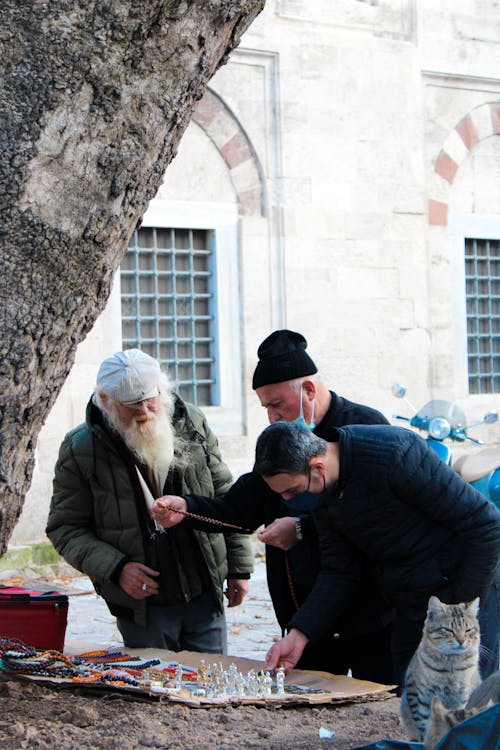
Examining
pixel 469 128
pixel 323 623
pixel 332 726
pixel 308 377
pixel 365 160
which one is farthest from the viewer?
pixel 469 128

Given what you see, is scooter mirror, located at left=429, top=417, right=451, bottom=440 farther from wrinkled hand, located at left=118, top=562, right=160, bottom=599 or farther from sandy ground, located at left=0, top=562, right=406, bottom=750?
sandy ground, located at left=0, top=562, right=406, bottom=750

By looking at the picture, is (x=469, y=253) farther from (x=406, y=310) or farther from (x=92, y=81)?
(x=92, y=81)

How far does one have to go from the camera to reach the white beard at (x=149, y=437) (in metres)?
4.58

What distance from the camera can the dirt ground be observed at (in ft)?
11.7

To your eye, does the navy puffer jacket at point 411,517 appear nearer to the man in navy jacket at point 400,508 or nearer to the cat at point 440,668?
the man in navy jacket at point 400,508

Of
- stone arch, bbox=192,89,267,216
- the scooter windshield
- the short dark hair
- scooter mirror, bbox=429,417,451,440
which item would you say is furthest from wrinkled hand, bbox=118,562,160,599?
stone arch, bbox=192,89,267,216

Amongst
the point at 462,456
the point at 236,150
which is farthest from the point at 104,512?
the point at 236,150

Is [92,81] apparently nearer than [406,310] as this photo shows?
Yes

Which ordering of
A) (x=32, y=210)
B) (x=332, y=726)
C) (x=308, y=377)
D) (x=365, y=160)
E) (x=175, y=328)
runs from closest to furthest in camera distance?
(x=32, y=210) < (x=332, y=726) < (x=308, y=377) < (x=175, y=328) < (x=365, y=160)

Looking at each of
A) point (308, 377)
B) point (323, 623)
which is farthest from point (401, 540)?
point (308, 377)

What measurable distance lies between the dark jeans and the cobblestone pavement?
2797mm

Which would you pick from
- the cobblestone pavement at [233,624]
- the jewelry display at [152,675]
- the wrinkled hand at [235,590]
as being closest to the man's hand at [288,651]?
the jewelry display at [152,675]

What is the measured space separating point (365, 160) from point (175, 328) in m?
2.65

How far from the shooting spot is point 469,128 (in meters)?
13.0
